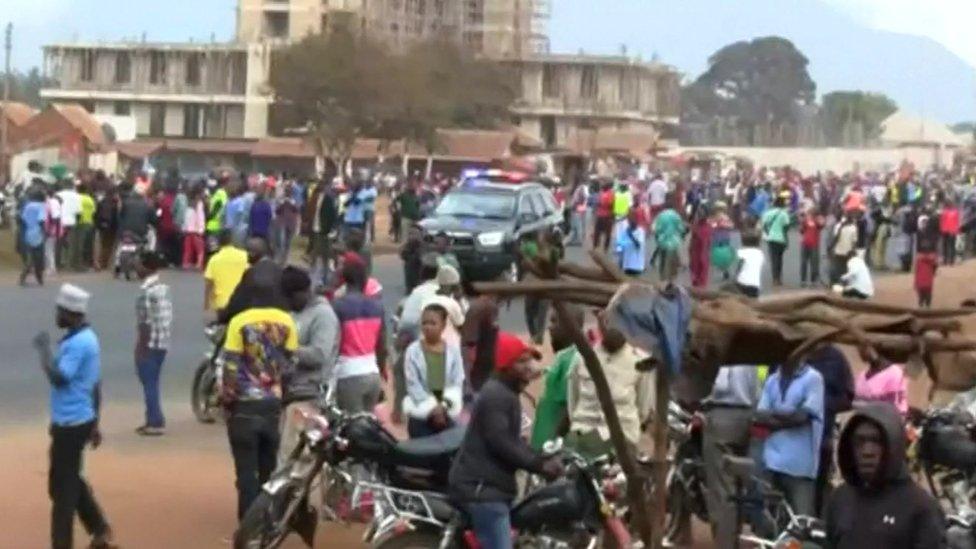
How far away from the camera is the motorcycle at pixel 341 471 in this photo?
1176 centimetres

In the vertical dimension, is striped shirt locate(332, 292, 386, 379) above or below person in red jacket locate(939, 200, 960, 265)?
above

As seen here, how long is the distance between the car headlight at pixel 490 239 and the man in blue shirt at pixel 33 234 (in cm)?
609

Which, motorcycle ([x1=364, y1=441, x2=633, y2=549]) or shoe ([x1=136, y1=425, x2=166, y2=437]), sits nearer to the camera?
motorcycle ([x1=364, y1=441, x2=633, y2=549])

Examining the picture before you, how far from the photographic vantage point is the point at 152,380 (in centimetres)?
1778

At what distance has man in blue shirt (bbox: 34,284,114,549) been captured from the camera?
12820 mm

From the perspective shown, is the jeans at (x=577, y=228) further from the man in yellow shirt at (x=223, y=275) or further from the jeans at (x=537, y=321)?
the man in yellow shirt at (x=223, y=275)

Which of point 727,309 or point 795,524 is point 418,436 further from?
point 727,309

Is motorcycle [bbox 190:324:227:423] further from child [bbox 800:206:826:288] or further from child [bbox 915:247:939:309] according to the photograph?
child [bbox 800:206:826:288]

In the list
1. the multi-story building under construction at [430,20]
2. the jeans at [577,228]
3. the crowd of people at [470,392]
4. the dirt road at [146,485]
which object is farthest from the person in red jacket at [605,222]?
the multi-story building under construction at [430,20]

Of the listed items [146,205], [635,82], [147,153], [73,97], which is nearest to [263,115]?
[73,97]

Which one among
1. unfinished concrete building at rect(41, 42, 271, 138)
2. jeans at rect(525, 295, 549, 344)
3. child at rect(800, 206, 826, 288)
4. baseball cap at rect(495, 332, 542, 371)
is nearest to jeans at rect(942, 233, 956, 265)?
child at rect(800, 206, 826, 288)

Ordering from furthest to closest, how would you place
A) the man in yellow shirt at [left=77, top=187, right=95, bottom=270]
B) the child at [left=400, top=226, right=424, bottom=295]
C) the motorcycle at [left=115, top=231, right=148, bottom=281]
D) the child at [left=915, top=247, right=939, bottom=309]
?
1. the man in yellow shirt at [left=77, top=187, right=95, bottom=270]
2. the motorcycle at [left=115, top=231, right=148, bottom=281]
3. the child at [left=915, top=247, right=939, bottom=309]
4. the child at [left=400, top=226, right=424, bottom=295]

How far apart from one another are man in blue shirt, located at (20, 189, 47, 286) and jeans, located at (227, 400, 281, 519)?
19.7 m

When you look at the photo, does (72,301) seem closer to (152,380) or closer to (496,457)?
(496,457)
